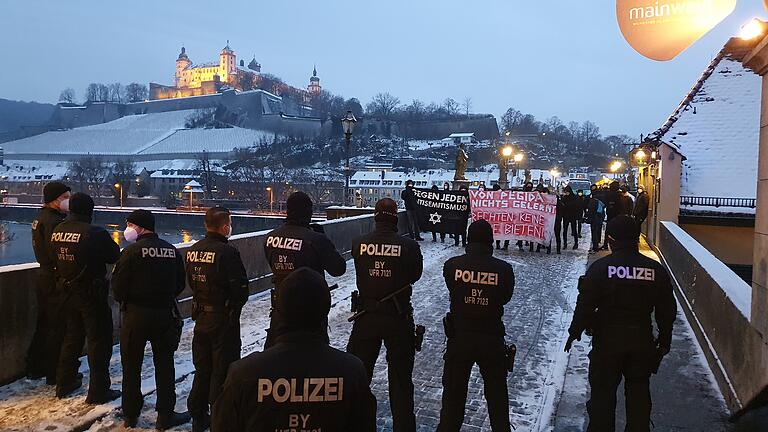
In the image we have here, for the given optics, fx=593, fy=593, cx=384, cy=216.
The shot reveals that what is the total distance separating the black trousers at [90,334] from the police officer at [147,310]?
0.63 meters

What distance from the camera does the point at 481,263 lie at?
5.07 meters

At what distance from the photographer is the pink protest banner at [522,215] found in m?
17.2

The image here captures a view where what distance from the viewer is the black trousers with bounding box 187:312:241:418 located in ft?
17.8

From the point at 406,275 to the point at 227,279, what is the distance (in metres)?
1.65

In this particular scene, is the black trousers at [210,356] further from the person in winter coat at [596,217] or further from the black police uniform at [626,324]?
the person in winter coat at [596,217]

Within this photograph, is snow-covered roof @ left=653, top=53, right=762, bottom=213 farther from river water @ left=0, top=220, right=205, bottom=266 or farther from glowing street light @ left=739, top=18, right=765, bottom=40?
river water @ left=0, top=220, right=205, bottom=266

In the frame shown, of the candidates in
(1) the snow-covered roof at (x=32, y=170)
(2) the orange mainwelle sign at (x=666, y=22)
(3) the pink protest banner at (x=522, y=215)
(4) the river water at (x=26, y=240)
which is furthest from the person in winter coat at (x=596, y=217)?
(1) the snow-covered roof at (x=32, y=170)

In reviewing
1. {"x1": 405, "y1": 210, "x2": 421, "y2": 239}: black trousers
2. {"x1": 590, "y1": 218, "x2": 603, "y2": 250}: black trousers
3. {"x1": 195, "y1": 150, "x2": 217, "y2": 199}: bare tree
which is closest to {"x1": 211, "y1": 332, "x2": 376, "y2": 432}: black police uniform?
{"x1": 590, "y1": 218, "x2": 603, "y2": 250}: black trousers

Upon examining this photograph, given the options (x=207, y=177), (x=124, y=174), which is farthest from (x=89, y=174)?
(x=207, y=177)

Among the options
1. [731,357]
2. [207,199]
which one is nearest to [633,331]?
[731,357]

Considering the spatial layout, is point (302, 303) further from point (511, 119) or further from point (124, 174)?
point (511, 119)

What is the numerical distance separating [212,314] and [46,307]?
2.42 m

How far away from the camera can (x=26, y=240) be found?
7625 cm

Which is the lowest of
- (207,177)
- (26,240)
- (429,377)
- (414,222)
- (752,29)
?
(26,240)
